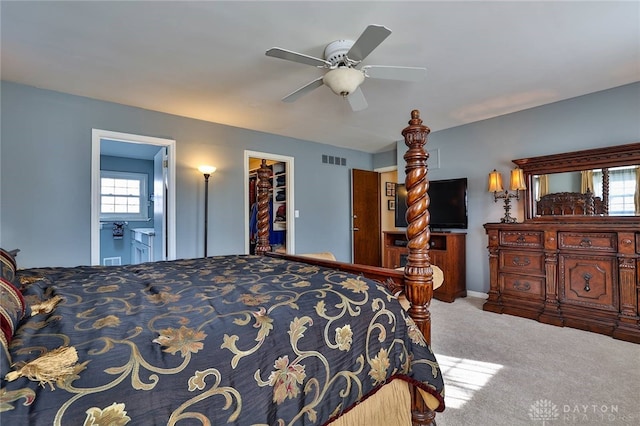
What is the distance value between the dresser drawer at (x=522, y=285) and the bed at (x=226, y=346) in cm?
268

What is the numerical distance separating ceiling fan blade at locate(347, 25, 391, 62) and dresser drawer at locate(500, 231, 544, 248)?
2805 mm

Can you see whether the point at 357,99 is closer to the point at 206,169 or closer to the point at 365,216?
the point at 206,169

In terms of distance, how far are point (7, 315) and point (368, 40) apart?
2.05 meters

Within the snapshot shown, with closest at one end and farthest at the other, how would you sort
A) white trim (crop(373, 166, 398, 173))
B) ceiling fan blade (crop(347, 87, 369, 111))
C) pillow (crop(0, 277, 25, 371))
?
1. pillow (crop(0, 277, 25, 371))
2. ceiling fan blade (crop(347, 87, 369, 111))
3. white trim (crop(373, 166, 398, 173))

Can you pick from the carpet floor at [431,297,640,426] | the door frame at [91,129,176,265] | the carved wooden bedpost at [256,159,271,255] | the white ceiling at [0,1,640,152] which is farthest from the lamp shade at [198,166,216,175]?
the carpet floor at [431,297,640,426]

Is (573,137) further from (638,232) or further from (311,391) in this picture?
(311,391)

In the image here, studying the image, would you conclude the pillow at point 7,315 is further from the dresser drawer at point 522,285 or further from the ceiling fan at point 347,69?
the dresser drawer at point 522,285

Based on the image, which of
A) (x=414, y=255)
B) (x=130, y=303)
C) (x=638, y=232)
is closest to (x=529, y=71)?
(x=638, y=232)

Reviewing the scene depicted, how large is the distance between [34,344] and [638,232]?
162 inches

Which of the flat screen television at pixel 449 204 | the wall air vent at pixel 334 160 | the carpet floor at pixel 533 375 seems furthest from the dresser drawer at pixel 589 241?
the wall air vent at pixel 334 160

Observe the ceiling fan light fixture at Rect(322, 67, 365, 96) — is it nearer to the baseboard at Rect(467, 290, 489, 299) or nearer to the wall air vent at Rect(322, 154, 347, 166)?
the wall air vent at Rect(322, 154, 347, 166)

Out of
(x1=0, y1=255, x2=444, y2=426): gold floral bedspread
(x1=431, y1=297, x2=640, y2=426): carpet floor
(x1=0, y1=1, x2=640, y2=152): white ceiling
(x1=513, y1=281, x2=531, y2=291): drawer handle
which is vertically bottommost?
(x1=431, y1=297, x2=640, y2=426): carpet floor

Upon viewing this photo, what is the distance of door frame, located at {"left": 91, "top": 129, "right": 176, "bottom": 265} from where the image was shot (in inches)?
131

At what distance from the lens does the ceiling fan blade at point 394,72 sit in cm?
219
